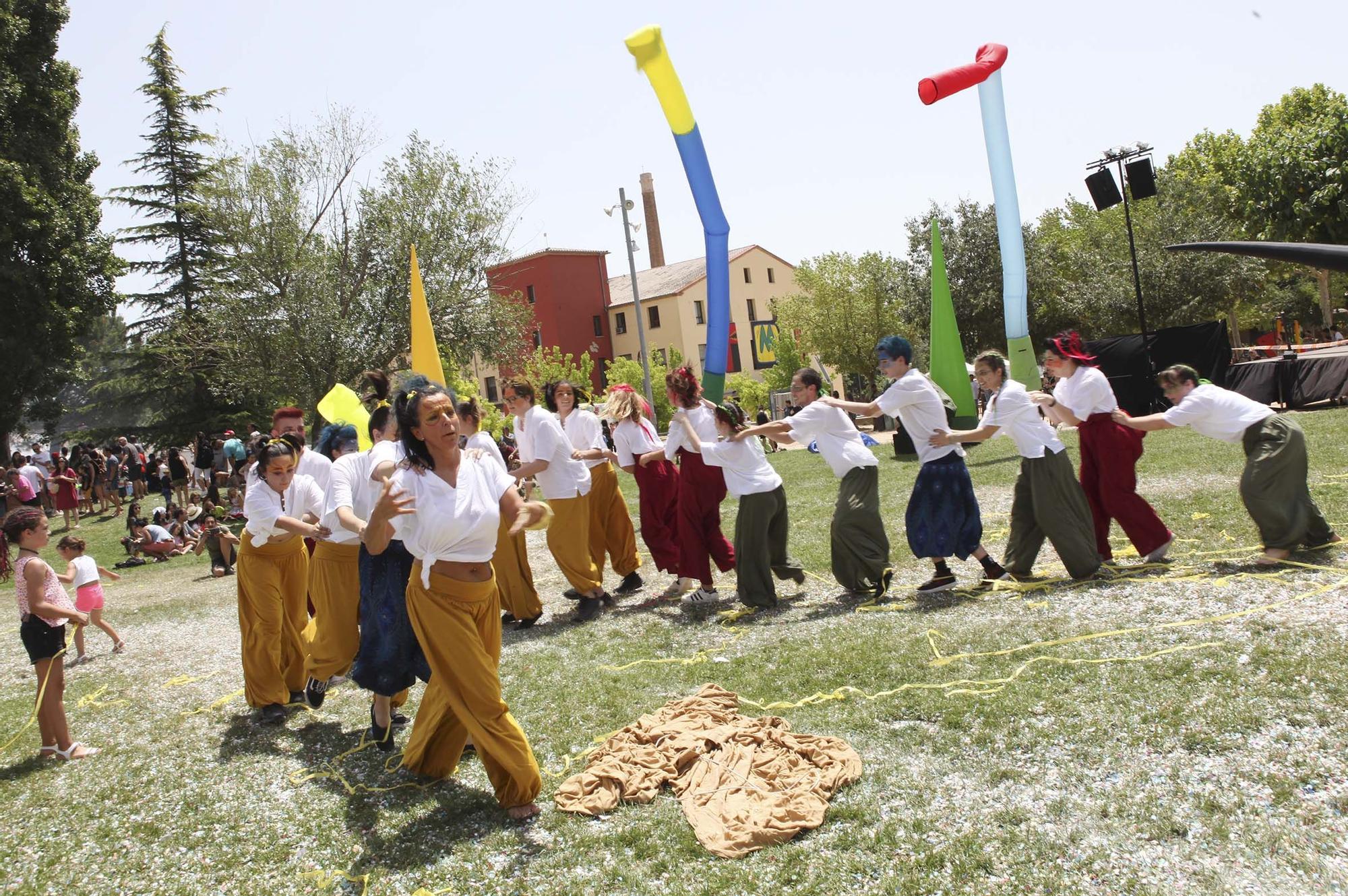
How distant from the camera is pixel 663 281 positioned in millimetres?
57312

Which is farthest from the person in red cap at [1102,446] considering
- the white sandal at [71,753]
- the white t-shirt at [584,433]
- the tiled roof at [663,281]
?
the tiled roof at [663,281]

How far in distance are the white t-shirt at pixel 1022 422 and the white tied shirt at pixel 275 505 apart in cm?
453

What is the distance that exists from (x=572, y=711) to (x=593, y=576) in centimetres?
271

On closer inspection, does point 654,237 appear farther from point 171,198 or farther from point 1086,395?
point 1086,395

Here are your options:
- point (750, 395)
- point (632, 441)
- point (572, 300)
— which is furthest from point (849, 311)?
point (632, 441)

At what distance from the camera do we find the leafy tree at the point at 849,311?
1768 inches

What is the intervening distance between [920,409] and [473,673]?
431 centimetres

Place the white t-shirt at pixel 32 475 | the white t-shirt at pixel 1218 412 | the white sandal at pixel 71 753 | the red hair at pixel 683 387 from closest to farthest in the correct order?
the white sandal at pixel 71 753
the white t-shirt at pixel 1218 412
the red hair at pixel 683 387
the white t-shirt at pixel 32 475

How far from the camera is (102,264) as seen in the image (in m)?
24.8

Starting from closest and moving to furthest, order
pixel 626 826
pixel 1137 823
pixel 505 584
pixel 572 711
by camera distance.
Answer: pixel 1137 823 → pixel 626 826 → pixel 572 711 → pixel 505 584

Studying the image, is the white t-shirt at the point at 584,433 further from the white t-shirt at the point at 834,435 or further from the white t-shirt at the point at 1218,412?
Answer: the white t-shirt at the point at 1218,412

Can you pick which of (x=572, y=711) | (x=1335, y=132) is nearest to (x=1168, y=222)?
(x=1335, y=132)

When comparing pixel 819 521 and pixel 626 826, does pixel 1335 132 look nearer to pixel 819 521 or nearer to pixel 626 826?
pixel 819 521

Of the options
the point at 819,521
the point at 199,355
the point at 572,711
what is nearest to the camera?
the point at 572,711
